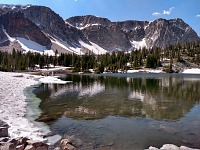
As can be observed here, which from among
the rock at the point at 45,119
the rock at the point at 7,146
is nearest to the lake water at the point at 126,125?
the rock at the point at 45,119

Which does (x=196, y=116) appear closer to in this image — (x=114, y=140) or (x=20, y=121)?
(x=114, y=140)

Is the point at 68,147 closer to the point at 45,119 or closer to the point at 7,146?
the point at 7,146

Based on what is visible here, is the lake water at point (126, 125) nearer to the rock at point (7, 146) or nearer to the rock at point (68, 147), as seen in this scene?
the rock at point (68, 147)

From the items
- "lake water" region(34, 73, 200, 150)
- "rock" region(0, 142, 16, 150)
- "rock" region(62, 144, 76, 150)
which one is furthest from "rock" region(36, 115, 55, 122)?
"rock" region(0, 142, 16, 150)

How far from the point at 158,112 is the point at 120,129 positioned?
1122 cm

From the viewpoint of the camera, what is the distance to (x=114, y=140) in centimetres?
2255

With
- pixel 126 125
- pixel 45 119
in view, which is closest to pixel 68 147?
pixel 126 125

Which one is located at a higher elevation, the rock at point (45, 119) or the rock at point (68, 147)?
the rock at point (68, 147)

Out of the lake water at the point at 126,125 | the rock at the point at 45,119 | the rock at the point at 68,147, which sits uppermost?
the rock at the point at 68,147

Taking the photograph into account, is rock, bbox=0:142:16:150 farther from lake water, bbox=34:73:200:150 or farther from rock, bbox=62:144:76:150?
lake water, bbox=34:73:200:150

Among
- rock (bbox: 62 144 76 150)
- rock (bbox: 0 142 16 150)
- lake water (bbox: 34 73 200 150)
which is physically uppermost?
rock (bbox: 0 142 16 150)

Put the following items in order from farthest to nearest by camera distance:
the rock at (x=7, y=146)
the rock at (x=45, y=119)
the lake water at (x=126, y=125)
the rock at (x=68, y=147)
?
1. the rock at (x=45, y=119)
2. the lake water at (x=126, y=125)
3. the rock at (x=68, y=147)
4. the rock at (x=7, y=146)

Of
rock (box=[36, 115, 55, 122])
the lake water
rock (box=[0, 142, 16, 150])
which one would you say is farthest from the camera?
rock (box=[36, 115, 55, 122])

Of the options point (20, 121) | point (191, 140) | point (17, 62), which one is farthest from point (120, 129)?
point (17, 62)
